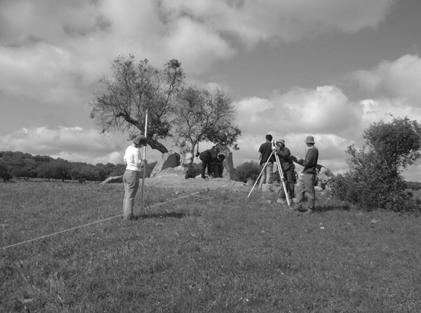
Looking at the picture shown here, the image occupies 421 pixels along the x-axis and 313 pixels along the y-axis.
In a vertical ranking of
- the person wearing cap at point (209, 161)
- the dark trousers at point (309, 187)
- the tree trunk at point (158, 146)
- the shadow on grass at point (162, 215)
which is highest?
the tree trunk at point (158, 146)

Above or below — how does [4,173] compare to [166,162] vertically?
below

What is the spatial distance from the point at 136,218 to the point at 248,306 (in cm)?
707

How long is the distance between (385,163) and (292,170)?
5188 mm

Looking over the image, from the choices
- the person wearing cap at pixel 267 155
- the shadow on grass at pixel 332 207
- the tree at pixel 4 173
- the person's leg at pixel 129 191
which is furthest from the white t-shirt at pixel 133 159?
the tree at pixel 4 173

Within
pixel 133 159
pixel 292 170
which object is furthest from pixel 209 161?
pixel 133 159

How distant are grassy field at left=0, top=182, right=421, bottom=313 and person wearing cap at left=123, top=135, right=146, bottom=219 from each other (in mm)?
543

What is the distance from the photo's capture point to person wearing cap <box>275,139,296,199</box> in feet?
62.3

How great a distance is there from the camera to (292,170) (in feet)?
62.7

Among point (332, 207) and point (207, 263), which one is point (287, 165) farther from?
point (207, 263)

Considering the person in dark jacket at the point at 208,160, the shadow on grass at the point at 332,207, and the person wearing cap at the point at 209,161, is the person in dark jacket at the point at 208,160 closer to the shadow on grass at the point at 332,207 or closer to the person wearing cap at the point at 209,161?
the person wearing cap at the point at 209,161

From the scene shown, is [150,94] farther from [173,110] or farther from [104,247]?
[104,247]

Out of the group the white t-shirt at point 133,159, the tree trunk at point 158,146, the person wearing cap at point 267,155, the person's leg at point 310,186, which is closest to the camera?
the white t-shirt at point 133,159

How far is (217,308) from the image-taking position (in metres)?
7.52

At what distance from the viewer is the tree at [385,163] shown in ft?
66.9
